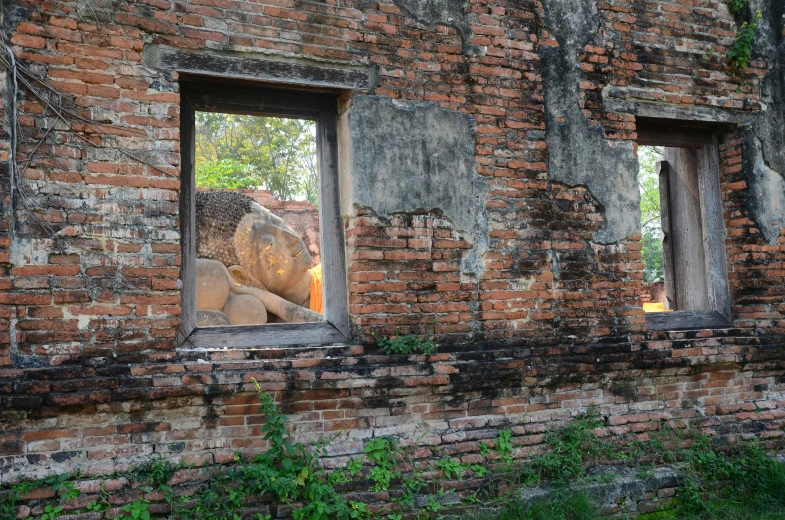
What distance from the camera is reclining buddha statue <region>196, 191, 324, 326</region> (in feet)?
18.5

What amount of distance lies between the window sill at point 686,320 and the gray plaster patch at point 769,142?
820 millimetres

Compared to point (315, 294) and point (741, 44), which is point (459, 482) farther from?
point (741, 44)

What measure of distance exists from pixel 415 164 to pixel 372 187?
0.37m

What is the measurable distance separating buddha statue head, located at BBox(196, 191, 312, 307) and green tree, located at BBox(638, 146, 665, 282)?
16556 mm

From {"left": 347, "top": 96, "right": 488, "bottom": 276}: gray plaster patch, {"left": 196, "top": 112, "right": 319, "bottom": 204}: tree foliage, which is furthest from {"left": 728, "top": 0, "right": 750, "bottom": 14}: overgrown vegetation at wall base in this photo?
{"left": 196, "top": 112, "right": 319, "bottom": 204}: tree foliage

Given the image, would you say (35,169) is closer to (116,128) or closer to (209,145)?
(116,128)

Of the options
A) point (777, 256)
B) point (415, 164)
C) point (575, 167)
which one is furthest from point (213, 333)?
point (777, 256)

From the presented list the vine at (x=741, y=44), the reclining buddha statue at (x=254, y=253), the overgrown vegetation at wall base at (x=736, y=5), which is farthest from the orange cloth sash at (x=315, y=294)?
the overgrown vegetation at wall base at (x=736, y=5)

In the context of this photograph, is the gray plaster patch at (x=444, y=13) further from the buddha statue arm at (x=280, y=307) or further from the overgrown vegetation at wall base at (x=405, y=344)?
the buddha statue arm at (x=280, y=307)

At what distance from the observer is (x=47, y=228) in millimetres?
3768

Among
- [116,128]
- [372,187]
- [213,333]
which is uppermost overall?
[116,128]

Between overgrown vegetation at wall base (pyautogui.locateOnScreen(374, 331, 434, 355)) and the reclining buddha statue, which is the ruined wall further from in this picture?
the reclining buddha statue

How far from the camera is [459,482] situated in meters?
4.43

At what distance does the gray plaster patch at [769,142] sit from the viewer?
5895mm
